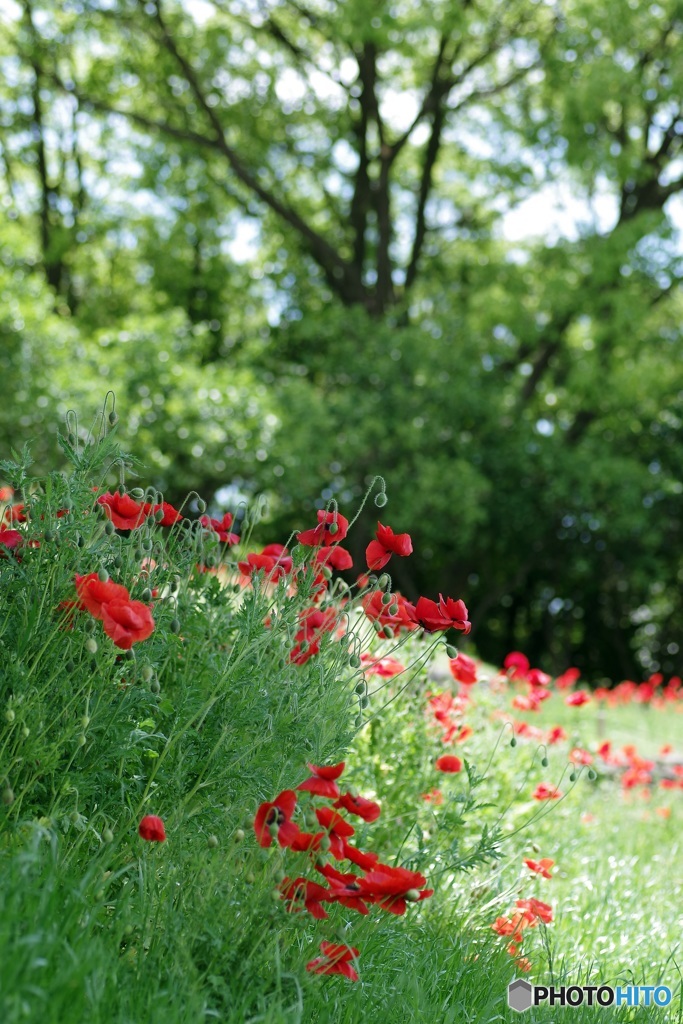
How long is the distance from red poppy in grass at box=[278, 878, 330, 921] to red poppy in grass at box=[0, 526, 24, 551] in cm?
97

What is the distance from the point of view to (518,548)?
13766 mm

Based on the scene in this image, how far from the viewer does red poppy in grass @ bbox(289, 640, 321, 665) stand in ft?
8.68

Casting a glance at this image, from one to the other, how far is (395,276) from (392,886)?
1408 cm

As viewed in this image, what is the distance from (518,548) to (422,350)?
311 cm

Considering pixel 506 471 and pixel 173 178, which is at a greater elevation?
pixel 173 178

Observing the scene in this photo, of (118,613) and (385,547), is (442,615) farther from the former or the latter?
(118,613)

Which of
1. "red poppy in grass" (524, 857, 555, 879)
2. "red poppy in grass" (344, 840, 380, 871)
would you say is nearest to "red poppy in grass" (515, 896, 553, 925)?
"red poppy in grass" (524, 857, 555, 879)

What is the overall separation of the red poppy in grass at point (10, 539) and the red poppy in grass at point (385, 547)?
0.81m

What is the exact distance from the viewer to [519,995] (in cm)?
256

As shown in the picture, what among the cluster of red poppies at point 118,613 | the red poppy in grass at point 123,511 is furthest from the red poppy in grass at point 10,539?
the cluster of red poppies at point 118,613

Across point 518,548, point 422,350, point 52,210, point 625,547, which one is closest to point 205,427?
point 422,350

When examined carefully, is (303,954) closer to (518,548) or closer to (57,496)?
(57,496)

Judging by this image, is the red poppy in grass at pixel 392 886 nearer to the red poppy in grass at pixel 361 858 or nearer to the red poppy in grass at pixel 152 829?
the red poppy in grass at pixel 361 858

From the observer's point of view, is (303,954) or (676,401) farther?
(676,401)
